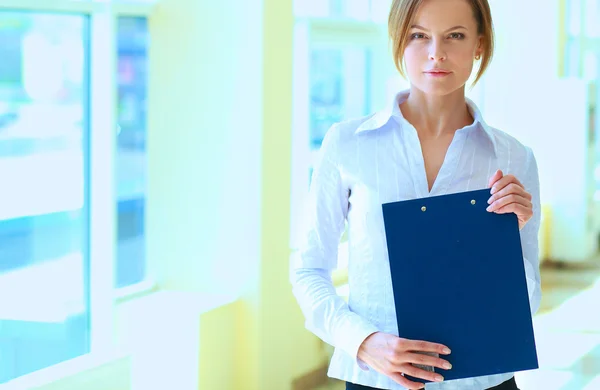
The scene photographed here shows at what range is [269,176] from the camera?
389cm

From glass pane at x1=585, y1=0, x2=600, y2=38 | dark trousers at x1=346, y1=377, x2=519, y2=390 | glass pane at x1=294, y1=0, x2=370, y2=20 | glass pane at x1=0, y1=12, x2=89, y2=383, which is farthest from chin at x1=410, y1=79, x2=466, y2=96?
glass pane at x1=585, y1=0, x2=600, y2=38

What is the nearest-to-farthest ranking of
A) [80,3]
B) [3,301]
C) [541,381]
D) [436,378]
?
[436,378], [3,301], [80,3], [541,381]

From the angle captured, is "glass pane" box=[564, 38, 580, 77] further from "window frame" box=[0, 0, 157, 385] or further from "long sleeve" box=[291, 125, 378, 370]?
"long sleeve" box=[291, 125, 378, 370]

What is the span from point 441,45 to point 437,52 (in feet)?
0.06

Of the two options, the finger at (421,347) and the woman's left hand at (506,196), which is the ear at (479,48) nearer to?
the woman's left hand at (506,196)

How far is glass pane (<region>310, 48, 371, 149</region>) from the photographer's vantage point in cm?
530

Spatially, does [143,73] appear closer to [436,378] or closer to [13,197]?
[13,197]

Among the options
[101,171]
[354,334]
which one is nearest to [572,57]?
[101,171]

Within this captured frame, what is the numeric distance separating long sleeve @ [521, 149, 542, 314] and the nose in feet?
0.95

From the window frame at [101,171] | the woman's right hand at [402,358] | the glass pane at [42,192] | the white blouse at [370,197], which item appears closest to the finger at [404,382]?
the woman's right hand at [402,358]

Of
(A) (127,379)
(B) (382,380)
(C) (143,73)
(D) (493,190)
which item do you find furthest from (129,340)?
(D) (493,190)

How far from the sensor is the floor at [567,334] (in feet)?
16.3

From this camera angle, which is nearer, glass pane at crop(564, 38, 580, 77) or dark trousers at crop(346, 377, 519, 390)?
dark trousers at crop(346, 377, 519, 390)

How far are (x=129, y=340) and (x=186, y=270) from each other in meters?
0.46
